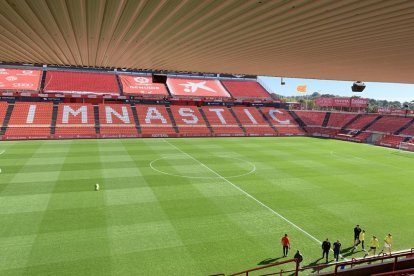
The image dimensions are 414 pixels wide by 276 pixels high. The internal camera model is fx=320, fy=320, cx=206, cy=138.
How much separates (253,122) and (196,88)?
Answer: 636 inches

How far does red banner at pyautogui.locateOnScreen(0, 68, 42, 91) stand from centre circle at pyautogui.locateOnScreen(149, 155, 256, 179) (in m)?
38.6

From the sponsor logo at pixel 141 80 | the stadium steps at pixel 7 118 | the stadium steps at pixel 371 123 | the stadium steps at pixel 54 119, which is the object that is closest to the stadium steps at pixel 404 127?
the stadium steps at pixel 371 123

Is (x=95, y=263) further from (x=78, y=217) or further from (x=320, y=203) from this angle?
(x=320, y=203)

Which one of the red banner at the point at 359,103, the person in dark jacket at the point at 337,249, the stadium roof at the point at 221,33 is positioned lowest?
the person in dark jacket at the point at 337,249

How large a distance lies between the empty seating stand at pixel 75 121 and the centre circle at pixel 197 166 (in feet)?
70.0

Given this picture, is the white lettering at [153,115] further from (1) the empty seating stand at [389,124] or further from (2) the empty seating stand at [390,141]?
(1) the empty seating stand at [389,124]

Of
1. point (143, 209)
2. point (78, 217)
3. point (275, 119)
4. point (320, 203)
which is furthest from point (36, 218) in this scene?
point (275, 119)

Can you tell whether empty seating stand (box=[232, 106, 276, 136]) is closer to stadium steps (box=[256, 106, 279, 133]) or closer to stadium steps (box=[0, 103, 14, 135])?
stadium steps (box=[256, 106, 279, 133])

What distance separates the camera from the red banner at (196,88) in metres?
70.0

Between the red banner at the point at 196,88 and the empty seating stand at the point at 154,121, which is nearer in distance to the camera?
the empty seating stand at the point at 154,121

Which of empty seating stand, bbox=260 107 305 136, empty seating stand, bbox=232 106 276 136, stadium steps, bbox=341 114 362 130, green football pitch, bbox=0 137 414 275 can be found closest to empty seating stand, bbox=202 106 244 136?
empty seating stand, bbox=232 106 276 136

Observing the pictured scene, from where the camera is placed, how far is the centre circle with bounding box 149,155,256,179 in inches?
1143

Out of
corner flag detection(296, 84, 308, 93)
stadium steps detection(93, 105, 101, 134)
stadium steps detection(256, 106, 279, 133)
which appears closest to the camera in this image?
stadium steps detection(93, 105, 101, 134)

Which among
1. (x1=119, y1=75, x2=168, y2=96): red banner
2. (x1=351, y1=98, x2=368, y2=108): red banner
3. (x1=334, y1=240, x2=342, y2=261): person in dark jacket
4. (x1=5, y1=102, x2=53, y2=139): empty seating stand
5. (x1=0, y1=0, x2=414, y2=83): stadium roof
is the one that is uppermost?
(x1=119, y1=75, x2=168, y2=96): red banner
